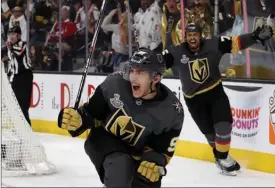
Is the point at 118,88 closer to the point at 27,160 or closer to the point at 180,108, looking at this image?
the point at 180,108

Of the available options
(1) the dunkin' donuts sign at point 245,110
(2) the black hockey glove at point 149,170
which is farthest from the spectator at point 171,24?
(2) the black hockey glove at point 149,170

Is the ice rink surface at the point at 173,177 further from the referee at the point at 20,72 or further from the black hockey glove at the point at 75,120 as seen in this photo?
the black hockey glove at the point at 75,120

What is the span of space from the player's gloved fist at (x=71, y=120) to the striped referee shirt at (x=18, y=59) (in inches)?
130

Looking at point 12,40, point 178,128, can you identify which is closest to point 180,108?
point 178,128

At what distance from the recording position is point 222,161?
5215mm

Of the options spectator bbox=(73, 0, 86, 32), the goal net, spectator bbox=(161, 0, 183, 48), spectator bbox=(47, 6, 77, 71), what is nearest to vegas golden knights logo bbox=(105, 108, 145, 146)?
the goal net

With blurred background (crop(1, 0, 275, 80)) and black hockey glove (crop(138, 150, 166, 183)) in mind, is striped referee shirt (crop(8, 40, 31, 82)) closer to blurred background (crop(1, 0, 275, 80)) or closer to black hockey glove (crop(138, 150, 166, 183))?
blurred background (crop(1, 0, 275, 80))

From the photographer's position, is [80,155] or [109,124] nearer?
[109,124]

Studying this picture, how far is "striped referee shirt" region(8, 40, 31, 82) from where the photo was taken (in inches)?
240

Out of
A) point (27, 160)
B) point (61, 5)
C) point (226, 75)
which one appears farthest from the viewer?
point (61, 5)

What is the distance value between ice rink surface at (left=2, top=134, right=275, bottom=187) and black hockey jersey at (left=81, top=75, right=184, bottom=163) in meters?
1.88

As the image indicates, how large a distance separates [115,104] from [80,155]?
3.30 metres

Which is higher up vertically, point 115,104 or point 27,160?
point 115,104

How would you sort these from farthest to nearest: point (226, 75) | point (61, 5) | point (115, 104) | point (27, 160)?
point (61, 5) → point (226, 75) → point (27, 160) → point (115, 104)
